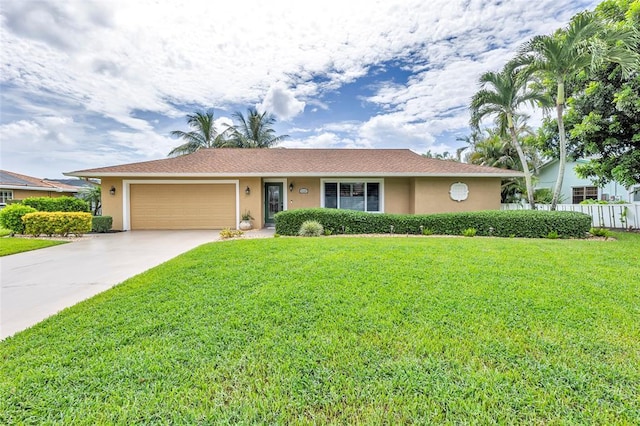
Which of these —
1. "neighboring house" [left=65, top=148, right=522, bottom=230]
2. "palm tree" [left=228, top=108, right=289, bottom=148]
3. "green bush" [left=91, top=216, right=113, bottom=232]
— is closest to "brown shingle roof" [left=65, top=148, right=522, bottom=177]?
"neighboring house" [left=65, top=148, right=522, bottom=230]

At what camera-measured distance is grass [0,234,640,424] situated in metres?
1.91

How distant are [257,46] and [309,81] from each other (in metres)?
4.06

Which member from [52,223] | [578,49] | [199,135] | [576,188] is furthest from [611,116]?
[199,135]

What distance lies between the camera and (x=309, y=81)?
1494cm

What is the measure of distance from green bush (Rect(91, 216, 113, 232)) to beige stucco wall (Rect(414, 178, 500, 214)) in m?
13.6

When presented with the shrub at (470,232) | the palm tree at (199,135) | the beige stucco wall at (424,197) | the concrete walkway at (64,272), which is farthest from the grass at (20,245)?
the palm tree at (199,135)

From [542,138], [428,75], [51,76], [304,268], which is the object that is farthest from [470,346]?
[51,76]

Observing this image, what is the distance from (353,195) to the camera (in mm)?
13078

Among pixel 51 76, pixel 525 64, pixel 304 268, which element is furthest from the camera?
pixel 51 76

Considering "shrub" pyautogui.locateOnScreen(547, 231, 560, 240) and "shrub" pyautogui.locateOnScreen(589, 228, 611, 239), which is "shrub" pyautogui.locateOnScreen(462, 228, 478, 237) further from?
"shrub" pyautogui.locateOnScreen(589, 228, 611, 239)

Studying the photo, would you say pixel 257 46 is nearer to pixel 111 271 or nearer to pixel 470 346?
pixel 111 271

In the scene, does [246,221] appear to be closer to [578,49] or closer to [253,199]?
[253,199]

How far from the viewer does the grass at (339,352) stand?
6.26 feet

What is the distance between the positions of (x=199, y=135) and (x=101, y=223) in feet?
50.2
